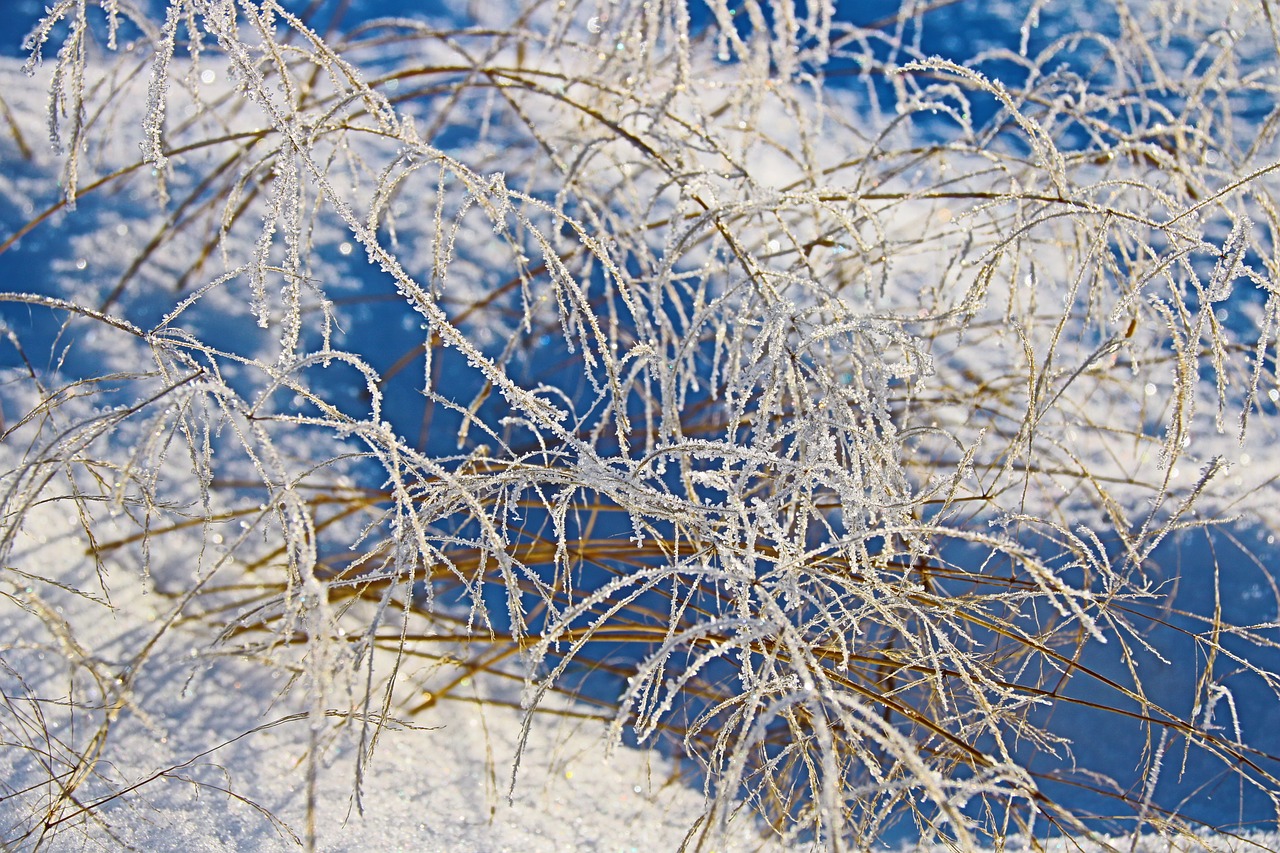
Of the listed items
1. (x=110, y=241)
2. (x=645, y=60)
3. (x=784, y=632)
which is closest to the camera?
(x=784, y=632)

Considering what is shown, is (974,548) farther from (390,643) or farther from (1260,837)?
(390,643)

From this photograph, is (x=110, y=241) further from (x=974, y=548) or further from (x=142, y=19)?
A: (x=974, y=548)

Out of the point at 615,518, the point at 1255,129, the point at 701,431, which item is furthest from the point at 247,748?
the point at 1255,129

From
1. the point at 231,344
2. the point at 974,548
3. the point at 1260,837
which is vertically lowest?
the point at 1260,837

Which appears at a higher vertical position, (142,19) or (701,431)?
(142,19)

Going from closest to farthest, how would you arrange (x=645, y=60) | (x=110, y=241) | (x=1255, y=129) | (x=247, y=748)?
(x=247, y=748)
(x=645, y=60)
(x=110, y=241)
(x=1255, y=129)

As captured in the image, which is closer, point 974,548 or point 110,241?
point 974,548
